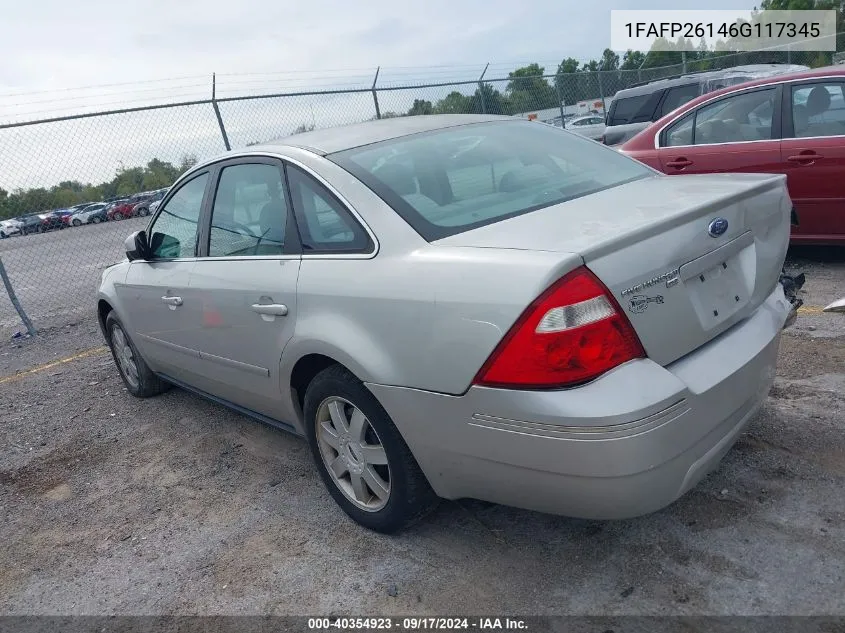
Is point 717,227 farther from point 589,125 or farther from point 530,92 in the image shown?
point 589,125

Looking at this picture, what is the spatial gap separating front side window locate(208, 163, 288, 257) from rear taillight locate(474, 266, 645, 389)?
4.63ft

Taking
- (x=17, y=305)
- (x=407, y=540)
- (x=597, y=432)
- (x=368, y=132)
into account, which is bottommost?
(x=407, y=540)

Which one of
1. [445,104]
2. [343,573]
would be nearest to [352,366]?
[343,573]

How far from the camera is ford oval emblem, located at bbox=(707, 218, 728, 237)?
2.52 metres

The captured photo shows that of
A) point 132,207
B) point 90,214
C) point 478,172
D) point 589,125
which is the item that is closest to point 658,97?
point 132,207

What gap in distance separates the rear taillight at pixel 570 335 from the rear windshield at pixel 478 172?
0.59 m

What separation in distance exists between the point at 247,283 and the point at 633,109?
1047cm

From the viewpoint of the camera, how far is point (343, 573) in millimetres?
2861

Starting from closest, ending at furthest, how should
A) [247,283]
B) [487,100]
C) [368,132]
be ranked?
[247,283]
[368,132]
[487,100]

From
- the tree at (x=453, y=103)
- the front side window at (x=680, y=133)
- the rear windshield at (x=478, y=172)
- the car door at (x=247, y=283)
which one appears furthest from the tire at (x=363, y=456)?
the tree at (x=453, y=103)

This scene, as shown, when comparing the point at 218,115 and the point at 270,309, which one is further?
the point at 218,115

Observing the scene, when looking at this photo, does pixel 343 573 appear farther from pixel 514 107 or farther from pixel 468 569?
pixel 514 107

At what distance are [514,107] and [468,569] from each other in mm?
13612

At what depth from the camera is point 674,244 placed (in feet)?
7.86
